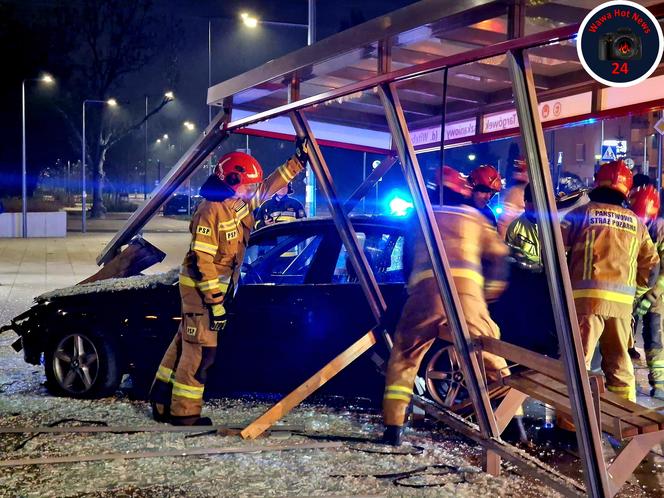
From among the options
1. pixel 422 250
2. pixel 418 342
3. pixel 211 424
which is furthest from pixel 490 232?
pixel 211 424

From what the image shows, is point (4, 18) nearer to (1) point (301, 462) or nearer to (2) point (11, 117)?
(2) point (11, 117)

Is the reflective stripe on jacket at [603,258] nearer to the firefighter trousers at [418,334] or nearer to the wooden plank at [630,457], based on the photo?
the firefighter trousers at [418,334]

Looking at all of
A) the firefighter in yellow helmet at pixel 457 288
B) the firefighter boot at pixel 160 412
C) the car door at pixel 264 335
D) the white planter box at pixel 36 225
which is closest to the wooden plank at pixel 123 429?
the firefighter boot at pixel 160 412

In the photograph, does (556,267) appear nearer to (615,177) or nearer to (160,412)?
(615,177)

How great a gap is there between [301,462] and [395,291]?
152 cm

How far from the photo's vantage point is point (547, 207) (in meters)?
3.57

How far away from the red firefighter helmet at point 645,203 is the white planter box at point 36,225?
92.3ft

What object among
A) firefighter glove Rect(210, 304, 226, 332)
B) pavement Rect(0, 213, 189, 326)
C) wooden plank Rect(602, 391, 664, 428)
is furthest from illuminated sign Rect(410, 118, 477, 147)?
pavement Rect(0, 213, 189, 326)

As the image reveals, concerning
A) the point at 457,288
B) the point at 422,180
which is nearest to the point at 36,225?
the point at 457,288

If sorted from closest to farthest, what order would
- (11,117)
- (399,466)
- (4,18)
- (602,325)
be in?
Answer: 1. (399,466)
2. (602,325)
3. (4,18)
4. (11,117)

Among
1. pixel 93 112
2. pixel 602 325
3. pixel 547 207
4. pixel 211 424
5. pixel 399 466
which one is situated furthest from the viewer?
pixel 93 112

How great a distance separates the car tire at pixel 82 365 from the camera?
641 centimetres

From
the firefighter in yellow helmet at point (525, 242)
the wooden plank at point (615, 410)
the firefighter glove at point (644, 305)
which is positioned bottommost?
the wooden plank at point (615, 410)

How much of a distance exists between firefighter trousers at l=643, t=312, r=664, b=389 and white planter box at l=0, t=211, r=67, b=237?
28275mm
